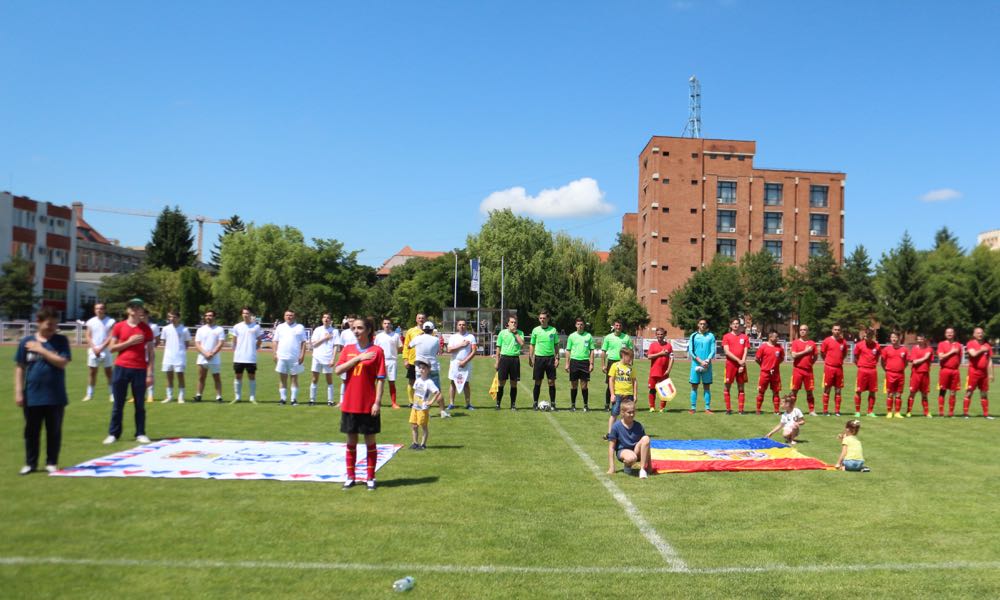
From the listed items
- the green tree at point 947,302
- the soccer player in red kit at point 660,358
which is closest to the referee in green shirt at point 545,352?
the soccer player in red kit at point 660,358

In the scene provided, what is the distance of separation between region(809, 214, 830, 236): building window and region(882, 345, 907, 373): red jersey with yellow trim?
2654 inches

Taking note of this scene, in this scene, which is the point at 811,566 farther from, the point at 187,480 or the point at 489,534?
the point at 187,480

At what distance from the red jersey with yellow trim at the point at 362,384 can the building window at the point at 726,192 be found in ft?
248

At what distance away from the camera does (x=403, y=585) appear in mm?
5301

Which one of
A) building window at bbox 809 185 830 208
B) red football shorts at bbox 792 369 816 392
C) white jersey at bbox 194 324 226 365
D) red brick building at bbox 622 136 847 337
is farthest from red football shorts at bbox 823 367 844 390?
building window at bbox 809 185 830 208

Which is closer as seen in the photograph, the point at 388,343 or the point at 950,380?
the point at 388,343

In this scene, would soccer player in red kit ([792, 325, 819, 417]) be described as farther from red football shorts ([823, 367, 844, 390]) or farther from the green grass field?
the green grass field

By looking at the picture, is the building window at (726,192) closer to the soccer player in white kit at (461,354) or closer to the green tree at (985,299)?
the green tree at (985,299)

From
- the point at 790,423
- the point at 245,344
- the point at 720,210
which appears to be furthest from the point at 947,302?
the point at 245,344

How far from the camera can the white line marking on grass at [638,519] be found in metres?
6.17

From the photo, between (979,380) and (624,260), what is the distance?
103 m

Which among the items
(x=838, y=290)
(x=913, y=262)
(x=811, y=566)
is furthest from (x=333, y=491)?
(x=838, y=290)

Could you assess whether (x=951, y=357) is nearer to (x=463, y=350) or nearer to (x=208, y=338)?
A: (x=463, y=350)

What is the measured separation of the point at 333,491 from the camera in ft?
27.6
